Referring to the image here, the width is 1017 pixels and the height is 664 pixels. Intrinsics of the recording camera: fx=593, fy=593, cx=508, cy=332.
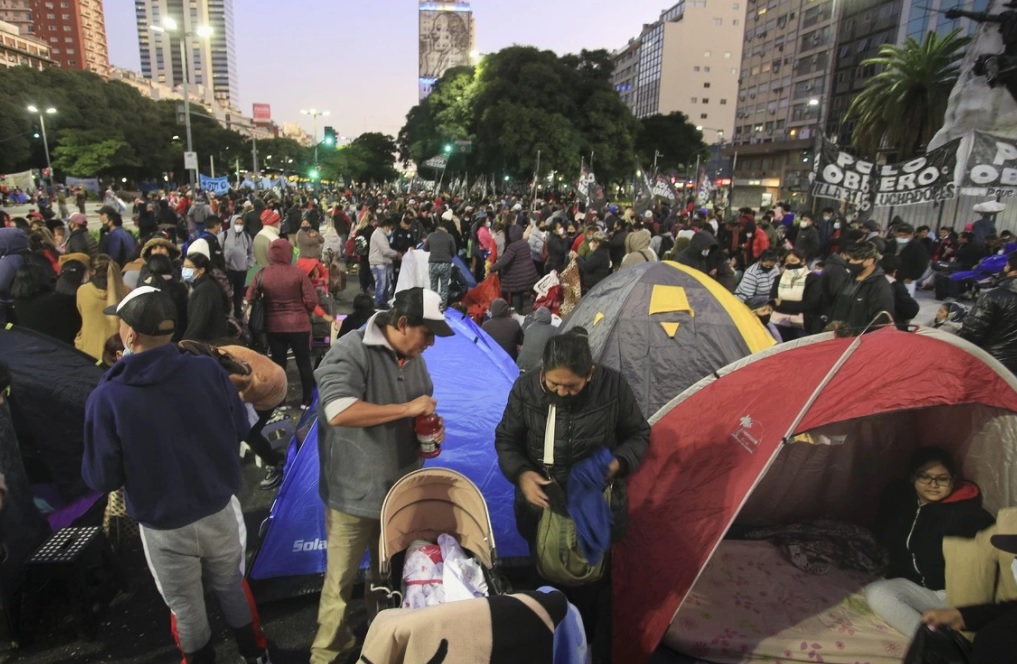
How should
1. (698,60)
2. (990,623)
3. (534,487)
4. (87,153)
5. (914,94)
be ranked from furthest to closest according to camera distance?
(698,60) → (87,153) → (914,94) → (534,487) → (990,623)

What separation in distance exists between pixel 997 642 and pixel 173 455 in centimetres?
354

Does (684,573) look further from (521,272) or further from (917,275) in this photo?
(917,275)

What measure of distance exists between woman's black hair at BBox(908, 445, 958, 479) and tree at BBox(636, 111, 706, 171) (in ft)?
181

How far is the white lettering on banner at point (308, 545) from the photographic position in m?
3.64

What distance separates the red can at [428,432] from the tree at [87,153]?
50.1 metres

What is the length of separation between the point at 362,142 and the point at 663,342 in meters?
75.6

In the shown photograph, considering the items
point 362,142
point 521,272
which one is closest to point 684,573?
point 521,272

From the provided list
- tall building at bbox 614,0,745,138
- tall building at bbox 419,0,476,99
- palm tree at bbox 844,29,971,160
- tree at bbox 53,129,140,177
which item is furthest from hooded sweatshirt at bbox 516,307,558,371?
tall building at bbox 419,0,476,99

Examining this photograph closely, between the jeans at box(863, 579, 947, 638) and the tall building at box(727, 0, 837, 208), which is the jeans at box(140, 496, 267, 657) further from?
the tall building at box(727, 0, 837, 208)

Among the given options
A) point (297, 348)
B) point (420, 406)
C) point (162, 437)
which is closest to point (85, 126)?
point (297, 348)

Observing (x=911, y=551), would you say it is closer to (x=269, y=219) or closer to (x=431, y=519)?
(x=431, y=519)

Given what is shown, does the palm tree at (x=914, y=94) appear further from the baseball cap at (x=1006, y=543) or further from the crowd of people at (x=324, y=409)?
the baseball cap at (x=1006, y=543)

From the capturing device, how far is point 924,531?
3545 mm

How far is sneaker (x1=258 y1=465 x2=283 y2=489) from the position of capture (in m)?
4.77
